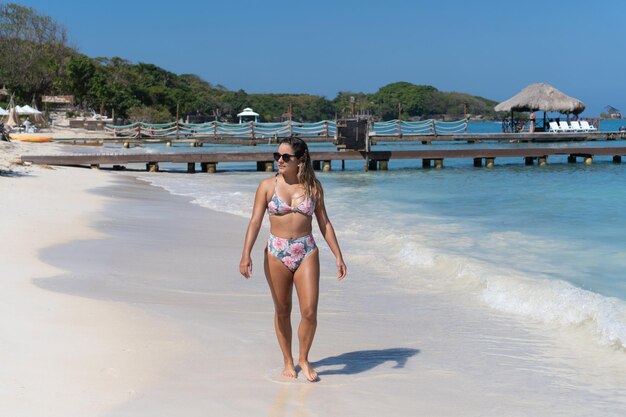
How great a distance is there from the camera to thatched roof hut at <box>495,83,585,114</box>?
50.2 m

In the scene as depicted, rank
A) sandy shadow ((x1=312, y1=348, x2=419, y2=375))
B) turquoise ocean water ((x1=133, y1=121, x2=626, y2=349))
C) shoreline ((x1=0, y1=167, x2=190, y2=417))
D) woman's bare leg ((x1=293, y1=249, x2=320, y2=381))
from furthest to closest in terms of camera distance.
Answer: turquoise ocean water ((x1=133, y1=121, x2=626, y2=349))
sandy shadow ((x1=312, y1=348, x2=419, y2=375))
woman's bare leg ((x1=293, y1=249, x2=320, y2=381))
shoreline ((x1=0, y1=167, x2=190, y2=417))

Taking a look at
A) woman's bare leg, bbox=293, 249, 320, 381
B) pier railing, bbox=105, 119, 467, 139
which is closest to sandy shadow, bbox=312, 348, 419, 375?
woman's bare leg, bbox=293, 249, 320, 381

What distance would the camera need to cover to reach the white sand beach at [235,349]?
4.29 m

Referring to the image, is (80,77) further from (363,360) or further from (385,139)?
(363,360)

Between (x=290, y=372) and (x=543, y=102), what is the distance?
48571 millimetres

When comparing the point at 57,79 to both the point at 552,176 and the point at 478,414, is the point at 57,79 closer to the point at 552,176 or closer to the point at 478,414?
the point at 552,176

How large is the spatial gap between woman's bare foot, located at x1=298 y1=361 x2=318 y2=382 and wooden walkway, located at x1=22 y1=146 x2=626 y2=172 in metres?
19.4

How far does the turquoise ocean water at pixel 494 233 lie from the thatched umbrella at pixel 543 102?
23833mm

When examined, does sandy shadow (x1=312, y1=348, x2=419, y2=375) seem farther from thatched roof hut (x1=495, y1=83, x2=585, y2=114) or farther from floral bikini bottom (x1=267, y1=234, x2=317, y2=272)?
thatched roof hut (x1=495, y1=83, x2=585, y2=114)

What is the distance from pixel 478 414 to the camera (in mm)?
4371

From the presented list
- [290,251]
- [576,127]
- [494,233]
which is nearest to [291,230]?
[290,251]

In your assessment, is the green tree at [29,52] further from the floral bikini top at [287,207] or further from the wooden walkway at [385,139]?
the floral bikini top at [287,207]

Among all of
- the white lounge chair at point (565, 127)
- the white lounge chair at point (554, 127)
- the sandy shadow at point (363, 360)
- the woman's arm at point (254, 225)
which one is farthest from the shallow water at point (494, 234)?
the white lounge chair at point (565, 127)

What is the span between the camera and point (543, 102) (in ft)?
165
